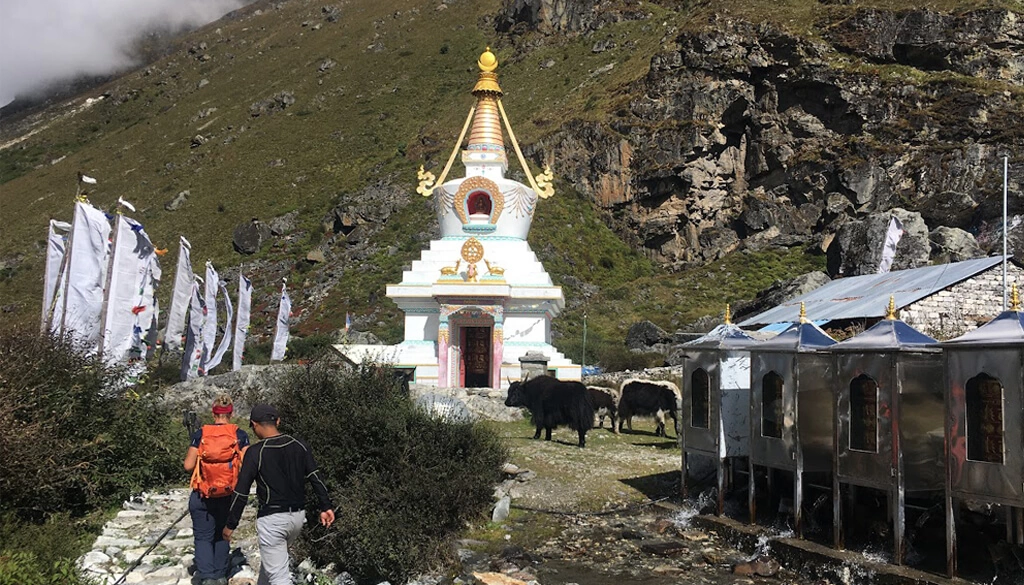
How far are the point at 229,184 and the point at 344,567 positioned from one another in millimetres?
74829

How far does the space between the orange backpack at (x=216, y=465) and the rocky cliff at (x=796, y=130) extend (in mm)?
58046

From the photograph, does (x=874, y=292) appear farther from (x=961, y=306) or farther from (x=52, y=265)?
(x=52, y=265)

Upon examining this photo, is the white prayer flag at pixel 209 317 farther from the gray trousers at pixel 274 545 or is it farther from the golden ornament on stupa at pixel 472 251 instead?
the gray trousers at pixel 274 545

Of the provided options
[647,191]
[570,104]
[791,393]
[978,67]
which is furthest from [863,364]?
[570,104]

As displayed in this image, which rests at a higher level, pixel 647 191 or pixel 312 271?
pixel 647 191

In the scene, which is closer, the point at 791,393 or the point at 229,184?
the point at 791,393

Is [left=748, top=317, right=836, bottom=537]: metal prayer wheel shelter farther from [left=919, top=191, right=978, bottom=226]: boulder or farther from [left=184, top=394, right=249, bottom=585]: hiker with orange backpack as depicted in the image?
Answer: [left=919, top=191, right=978, bottom=226]: boulder

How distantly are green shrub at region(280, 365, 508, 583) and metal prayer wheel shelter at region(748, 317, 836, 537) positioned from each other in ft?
13.1

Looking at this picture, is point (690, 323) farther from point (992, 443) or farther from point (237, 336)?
point (992, 443)

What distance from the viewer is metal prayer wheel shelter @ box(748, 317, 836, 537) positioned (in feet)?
39.0

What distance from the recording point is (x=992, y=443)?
9.49m

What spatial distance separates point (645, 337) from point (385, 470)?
3375 centimetres

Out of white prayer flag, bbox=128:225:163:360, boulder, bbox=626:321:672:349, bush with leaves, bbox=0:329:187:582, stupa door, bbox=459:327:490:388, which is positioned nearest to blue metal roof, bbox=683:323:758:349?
bush with leaves, bbox=0:329:187:582

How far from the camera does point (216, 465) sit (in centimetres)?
927
